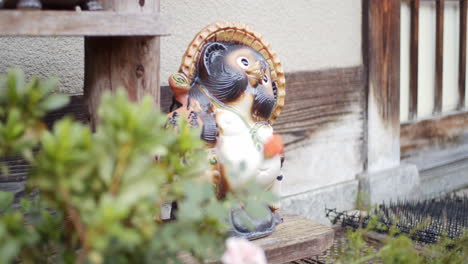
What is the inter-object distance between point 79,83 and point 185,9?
20.7 inches

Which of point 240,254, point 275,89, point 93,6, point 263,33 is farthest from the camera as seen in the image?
point 263,33

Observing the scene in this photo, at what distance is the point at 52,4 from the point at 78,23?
10cm

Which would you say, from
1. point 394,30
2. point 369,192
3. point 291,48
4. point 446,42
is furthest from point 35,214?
point 446,42

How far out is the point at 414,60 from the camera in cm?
342

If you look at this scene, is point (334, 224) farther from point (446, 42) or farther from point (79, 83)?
point (446, 42)

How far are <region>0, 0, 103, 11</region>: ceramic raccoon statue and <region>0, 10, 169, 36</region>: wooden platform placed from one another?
2 centimetres

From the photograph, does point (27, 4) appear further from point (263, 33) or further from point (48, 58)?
point (263, 33)

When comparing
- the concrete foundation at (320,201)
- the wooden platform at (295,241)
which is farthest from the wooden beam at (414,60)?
the wooden platform at (295,241)

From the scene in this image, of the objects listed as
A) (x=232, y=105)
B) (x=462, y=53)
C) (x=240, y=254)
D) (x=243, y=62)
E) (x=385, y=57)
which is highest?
(x=462, y=53)

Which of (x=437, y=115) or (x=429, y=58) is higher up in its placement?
(x=429, y=58)

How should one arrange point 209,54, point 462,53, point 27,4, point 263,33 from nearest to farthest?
point 27,4 < point 209,54 < point 263,33 < point 462,53

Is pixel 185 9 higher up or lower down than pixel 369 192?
higher up

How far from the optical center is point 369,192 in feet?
10.00

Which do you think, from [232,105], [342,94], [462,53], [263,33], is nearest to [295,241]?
[232,105]
